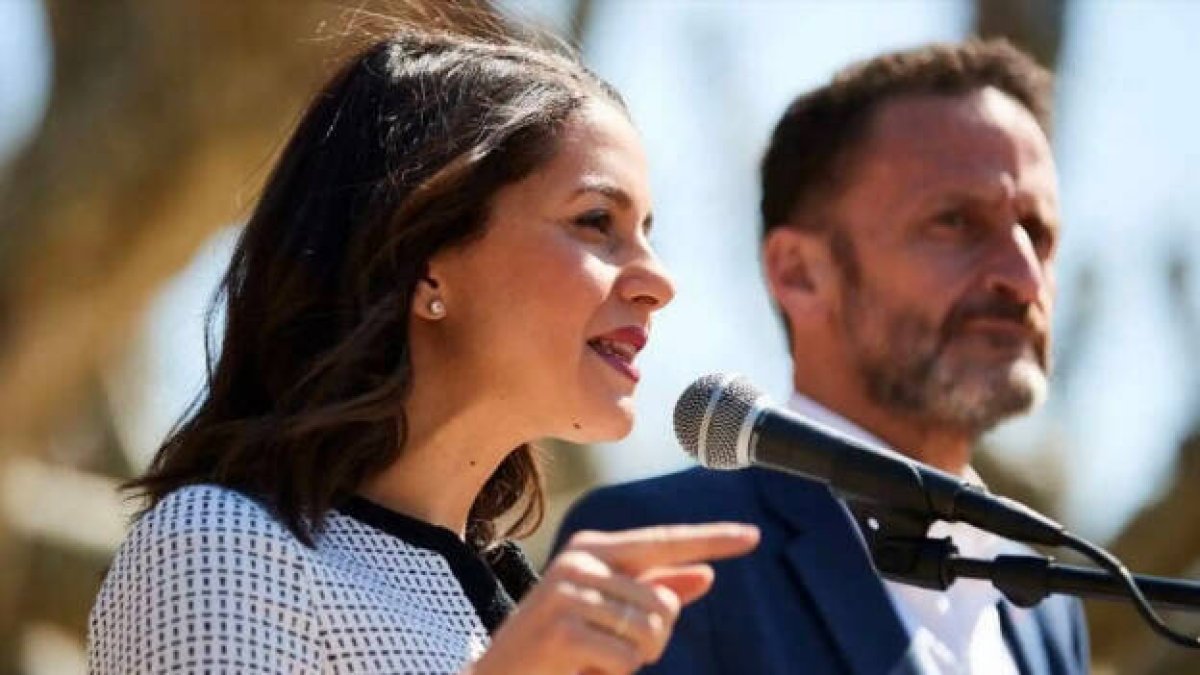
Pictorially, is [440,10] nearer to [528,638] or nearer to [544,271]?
[544,271]

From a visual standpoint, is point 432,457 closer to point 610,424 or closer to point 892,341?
point 610,424

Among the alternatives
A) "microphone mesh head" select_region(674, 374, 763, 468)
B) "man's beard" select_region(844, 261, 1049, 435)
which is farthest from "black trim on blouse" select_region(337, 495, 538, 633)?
"man's beard" select_region(844, 261, 1049, 435)

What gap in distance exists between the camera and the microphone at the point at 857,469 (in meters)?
3.87

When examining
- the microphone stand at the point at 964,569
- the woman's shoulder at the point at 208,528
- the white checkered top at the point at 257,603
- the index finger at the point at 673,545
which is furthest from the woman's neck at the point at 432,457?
the index finger at the point at 673,545

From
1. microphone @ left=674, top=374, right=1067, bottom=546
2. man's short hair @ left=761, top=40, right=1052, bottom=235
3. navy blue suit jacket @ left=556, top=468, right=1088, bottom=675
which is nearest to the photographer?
microphone @ left=674, top=374, right=1067, bottom=546

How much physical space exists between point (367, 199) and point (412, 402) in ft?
0.90

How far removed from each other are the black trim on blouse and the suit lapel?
802 mm

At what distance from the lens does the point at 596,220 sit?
4.38 metres

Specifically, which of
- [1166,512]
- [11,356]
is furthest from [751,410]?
[11,356]

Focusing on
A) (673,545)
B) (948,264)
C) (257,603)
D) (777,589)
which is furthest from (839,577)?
(673,545)

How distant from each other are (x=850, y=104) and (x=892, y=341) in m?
0.55

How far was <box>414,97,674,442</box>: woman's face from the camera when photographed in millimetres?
4273

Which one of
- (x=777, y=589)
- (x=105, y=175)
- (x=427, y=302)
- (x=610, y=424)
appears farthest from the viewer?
(x=105, y=175)

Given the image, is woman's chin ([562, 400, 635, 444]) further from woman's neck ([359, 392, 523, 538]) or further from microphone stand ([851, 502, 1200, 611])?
microphone stand ([851, 502, 1200, 611])
